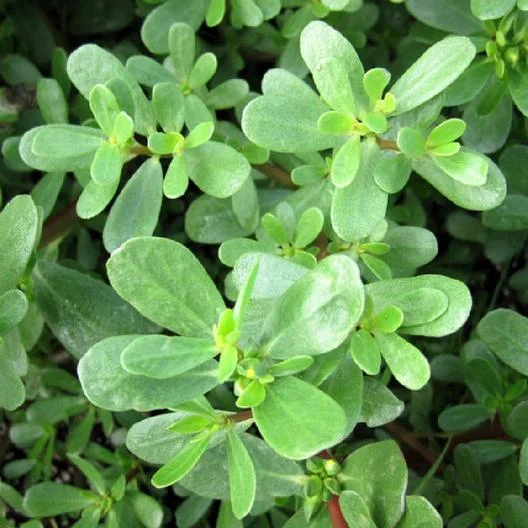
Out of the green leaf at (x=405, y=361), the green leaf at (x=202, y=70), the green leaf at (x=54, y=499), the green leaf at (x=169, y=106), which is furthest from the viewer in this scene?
the green leaf at (x=54, y=499)

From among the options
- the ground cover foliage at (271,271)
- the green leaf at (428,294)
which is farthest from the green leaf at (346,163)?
the green leaf at (428,294)

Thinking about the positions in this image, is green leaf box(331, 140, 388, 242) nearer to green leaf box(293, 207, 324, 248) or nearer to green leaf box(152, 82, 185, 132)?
green leaf box(293, 207, 324, 248)

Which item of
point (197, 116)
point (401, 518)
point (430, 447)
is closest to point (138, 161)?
point (197, 116)

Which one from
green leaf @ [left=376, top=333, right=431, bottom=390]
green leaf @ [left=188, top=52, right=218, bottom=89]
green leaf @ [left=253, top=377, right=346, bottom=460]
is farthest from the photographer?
green leaf @ [left=188, top=52, right=218, bottom=89]

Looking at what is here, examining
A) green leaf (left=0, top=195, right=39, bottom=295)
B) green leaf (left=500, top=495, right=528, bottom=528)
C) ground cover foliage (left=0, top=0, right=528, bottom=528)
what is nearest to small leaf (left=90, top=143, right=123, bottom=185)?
ground cover foliage (left=0, top=0, right=528, bottom=528)

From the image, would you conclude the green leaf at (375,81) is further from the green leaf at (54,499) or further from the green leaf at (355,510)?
the green leaf at (54,499)

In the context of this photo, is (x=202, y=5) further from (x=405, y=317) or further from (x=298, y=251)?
(x=405, y=317)

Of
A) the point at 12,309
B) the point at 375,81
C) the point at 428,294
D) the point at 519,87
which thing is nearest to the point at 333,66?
the point at 375,81
